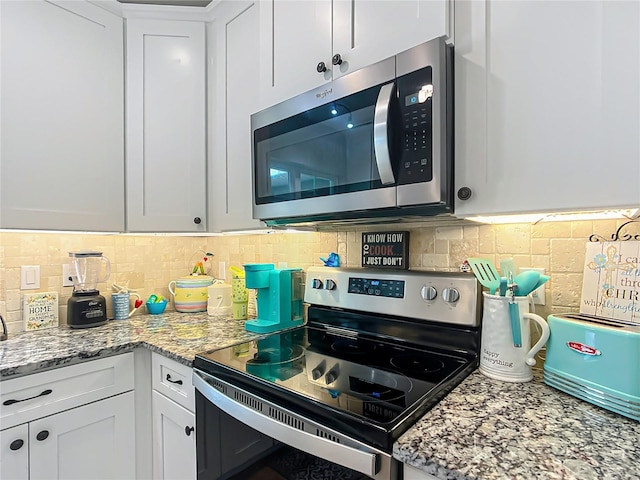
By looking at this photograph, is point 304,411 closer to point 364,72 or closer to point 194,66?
point 364,72

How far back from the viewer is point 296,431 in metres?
0.79

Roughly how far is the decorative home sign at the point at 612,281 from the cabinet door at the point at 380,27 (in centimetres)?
71

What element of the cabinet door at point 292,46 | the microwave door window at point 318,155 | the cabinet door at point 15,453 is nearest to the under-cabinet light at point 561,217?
the microwave door window at point 318,155

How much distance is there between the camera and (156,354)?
140cm

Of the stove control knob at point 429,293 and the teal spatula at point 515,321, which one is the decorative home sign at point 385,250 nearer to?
the stove control knob at point 429,293

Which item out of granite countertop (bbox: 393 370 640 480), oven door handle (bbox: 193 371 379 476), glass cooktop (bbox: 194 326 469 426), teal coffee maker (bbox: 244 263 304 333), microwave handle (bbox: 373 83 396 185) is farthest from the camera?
teal coffee maker (bbox: 244 263 304 333)

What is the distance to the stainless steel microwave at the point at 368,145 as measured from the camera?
87 centimetres

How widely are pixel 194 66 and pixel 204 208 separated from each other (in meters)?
0.75

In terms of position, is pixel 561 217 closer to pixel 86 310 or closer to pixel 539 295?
pixel 539 295

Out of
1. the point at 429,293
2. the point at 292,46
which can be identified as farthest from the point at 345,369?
the point at 292,46

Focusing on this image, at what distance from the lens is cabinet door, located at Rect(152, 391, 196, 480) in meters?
1.21

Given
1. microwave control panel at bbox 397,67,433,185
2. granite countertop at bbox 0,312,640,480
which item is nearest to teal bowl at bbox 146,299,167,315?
granite countertop at bbox 0,312,640,480

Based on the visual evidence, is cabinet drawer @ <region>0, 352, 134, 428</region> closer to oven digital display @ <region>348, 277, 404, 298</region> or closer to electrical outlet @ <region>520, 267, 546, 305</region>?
oven digital display @ <region>348, 277, 404, 298</region>

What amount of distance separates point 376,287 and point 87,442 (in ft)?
4.10
